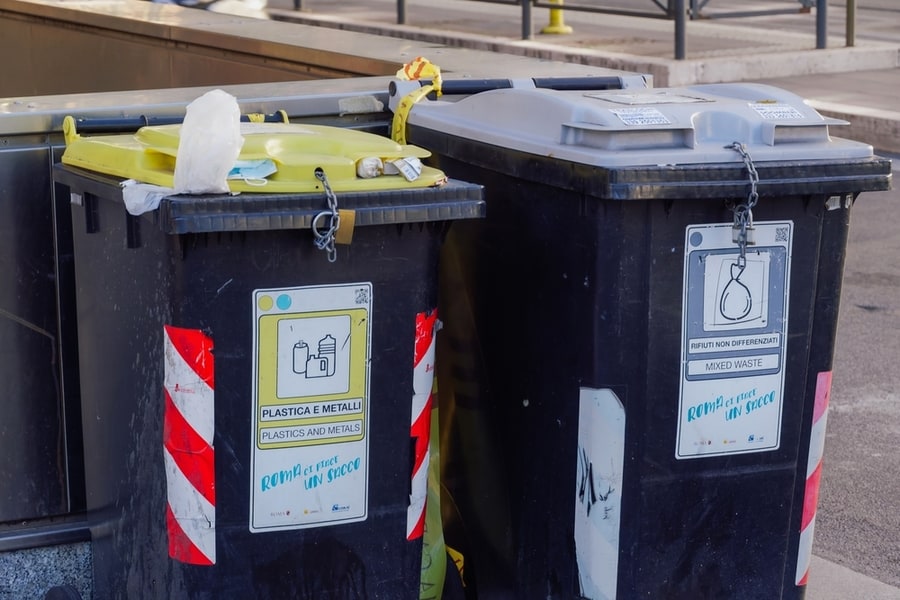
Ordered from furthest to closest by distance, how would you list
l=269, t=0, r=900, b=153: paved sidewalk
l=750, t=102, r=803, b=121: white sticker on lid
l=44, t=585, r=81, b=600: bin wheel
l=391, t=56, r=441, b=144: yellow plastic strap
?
l=269, t=0, r=900, b=153: paved sidewalk → l=391, t=56, r=441, b=144: yellow plastic strap → l=44, t=585, r=81, b=600: bin wheel → l=750, t=102, r=803, b=121: white sticker on lid

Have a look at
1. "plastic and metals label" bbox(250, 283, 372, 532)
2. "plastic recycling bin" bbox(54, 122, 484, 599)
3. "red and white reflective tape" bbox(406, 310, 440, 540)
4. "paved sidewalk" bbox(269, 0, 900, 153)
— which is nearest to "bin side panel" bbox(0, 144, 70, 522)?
"plastic recycling bin" bbox(54, 122, 484, 599)

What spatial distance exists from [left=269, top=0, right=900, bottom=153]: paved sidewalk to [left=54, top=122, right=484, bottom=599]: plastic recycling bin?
847cm

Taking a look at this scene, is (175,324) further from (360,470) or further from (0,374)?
(0,374)

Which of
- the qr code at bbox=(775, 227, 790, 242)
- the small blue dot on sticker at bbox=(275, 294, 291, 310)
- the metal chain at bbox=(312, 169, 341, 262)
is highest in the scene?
the metal chain at bbox=(312, 169, 341, 262)

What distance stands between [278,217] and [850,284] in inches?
210

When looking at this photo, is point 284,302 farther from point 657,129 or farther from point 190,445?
point 657,129

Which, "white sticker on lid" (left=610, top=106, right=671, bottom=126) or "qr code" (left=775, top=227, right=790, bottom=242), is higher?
"white sticker on lid" (left=610, top=106, right=671, bottom=126)

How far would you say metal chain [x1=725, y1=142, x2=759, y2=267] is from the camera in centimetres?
286

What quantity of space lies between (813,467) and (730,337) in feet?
1.55

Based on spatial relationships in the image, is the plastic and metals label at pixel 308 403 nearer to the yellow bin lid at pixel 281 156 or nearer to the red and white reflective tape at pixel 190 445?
the red and white reflective tape at pixel 190 445

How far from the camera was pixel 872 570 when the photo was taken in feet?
13.7

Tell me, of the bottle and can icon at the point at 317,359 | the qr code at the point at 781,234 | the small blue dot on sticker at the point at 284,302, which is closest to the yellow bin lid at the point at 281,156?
the small blue dot on sticker at the point at 284,302

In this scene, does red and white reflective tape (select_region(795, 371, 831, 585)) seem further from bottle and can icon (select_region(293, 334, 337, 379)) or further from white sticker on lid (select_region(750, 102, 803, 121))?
bottle and can icon (select_region(293, 334, 337, 379))

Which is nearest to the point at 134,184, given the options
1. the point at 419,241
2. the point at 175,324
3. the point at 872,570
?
the point at 175,324
